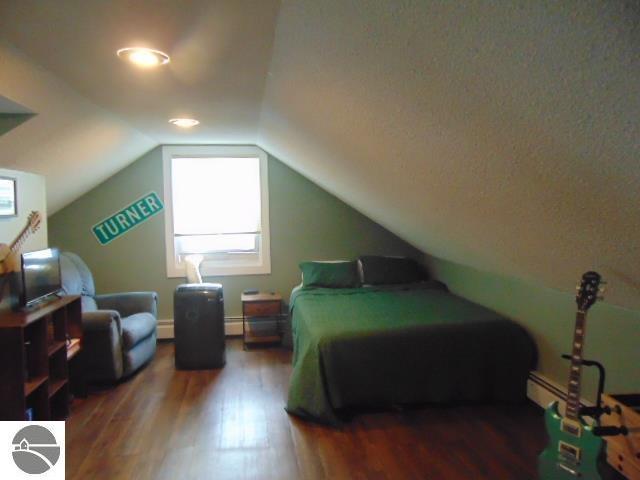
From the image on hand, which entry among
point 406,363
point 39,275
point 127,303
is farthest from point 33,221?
point 406,363

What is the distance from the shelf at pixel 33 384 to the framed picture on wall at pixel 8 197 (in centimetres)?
99

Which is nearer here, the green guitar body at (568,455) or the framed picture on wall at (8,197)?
the green guitar body at (568,455)

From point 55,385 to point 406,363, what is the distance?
225 cm

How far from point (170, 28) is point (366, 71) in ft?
2.38

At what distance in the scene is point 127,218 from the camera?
4633mm

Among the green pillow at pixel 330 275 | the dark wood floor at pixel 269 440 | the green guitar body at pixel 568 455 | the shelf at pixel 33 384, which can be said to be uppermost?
the green pillow at pixel 330 275

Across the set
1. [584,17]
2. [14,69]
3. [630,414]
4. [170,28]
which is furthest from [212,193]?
[584,17]

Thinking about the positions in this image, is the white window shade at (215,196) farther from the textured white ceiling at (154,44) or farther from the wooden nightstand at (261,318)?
the textured white ceiling at (154,44)

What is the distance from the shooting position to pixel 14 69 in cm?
193

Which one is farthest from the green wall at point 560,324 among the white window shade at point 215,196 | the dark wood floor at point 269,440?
the white window shade at point 215,196

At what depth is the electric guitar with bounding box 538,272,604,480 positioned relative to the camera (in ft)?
5.81

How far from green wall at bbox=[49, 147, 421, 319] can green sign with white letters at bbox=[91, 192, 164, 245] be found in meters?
0.05

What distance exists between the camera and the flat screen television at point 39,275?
2.60 meters

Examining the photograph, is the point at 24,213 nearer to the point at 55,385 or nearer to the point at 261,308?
the point at 55,385
